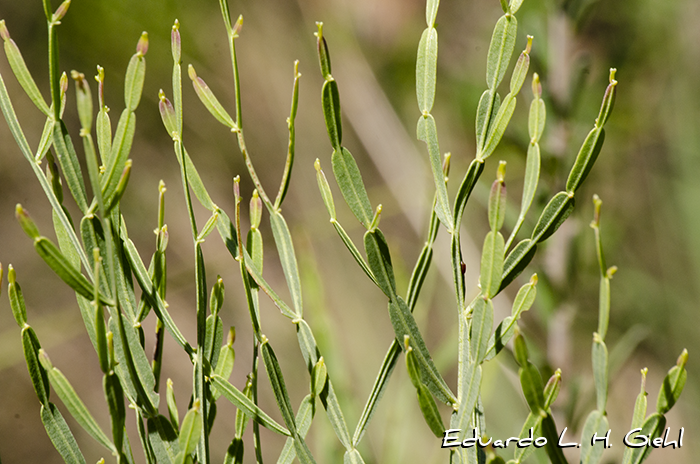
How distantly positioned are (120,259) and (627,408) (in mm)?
934

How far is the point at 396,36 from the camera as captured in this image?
934mm


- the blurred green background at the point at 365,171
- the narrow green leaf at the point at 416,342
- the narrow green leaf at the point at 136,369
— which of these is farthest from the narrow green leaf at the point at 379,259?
the blurred green background at the point at 365,171

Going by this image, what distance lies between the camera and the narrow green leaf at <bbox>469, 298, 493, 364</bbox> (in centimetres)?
20

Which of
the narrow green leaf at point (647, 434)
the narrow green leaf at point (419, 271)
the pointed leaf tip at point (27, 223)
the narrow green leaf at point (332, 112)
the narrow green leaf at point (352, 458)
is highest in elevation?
the narrow green leaf at point (332, 112)

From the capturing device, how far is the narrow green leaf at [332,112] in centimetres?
21

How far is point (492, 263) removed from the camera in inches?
7.8

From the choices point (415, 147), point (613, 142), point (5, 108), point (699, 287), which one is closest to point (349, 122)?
point (415, 147)

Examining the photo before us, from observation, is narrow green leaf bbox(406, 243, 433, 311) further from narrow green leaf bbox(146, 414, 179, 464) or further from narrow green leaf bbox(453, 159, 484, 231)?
narrow green leaf bbox(146, 414, 179, 464)

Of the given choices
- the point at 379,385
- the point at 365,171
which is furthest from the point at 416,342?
the point at 365,171

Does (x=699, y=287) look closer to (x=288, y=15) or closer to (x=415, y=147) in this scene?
(x=415, y=147)

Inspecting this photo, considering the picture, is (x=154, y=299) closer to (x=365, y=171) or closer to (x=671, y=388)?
(x=671, y=388)

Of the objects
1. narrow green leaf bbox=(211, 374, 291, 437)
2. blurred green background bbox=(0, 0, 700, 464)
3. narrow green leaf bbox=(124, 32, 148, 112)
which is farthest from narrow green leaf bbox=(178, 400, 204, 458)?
blurred green background bbox=(0, 0, 700, 464)

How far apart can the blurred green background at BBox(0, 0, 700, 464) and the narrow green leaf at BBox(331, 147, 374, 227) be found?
47cm

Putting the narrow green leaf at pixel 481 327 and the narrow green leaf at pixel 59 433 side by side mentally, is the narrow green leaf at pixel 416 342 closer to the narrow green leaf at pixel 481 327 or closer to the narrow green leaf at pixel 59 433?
the narrow green leaf at pixel 481 327
